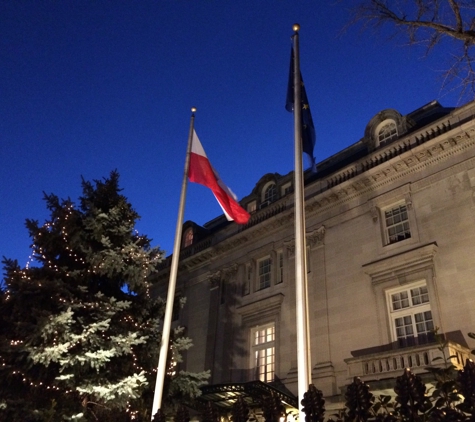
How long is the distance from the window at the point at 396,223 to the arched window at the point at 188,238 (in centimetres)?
1396

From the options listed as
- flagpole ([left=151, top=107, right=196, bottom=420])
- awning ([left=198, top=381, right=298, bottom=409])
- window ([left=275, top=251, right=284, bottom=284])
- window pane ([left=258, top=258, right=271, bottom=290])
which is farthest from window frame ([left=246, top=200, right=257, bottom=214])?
flagpole ([left=151, top=107, right=196, bottom=420])

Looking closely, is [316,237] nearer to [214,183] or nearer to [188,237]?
[214,183]

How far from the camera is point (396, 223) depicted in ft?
63.0

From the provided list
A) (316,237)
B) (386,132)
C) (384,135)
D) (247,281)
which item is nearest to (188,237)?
(247,281)

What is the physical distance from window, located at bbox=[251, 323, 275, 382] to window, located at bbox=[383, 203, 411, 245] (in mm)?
6675

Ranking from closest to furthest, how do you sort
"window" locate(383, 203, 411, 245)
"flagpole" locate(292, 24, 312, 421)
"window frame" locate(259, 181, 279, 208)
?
"flagpole" locate(292, 24, 312, 421)
"window" locate(383, 203, 411, 245)
"window frame" locate(259, 181, 279, 208)

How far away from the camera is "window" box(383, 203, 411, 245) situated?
18.8 m

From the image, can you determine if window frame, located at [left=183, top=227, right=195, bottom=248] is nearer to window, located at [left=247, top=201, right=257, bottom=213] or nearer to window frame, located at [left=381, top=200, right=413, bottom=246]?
window, located at [left=247, top=201, right=257, bottom=213]

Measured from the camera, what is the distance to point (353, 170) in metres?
21.3

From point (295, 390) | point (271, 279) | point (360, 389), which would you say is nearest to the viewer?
point (360, 389)

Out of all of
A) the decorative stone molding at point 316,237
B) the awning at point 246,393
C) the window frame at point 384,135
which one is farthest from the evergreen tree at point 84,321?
the window frame at point 384,135

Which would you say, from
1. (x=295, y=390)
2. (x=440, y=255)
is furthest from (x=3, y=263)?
(x=440, y=255)

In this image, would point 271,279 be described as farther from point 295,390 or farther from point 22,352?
point 22,352

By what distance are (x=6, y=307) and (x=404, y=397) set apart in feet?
45.8
